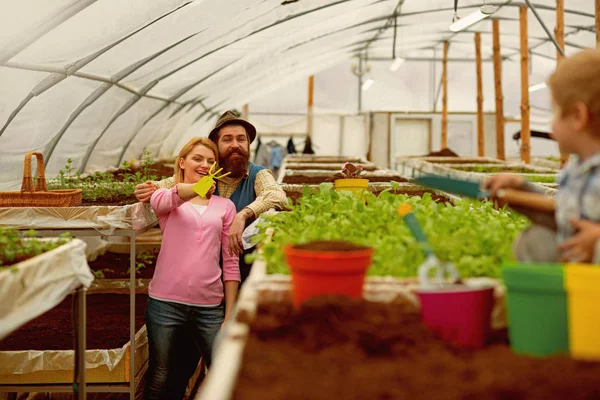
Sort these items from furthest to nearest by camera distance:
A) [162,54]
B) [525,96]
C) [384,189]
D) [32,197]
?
[525,96] < [162,54] < [384,189] < [32,197]

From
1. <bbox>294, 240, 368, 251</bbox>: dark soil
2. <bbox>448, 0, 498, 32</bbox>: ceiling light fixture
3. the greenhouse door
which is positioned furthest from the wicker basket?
the greenhouse door

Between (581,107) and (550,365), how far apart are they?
56 centimetres

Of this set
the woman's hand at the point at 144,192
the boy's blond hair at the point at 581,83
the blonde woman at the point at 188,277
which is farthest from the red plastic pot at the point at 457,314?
the woman's hand at the point at 144,192

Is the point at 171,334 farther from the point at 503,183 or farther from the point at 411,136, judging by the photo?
the point at 411,136

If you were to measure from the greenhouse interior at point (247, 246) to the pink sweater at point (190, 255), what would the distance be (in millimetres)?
11

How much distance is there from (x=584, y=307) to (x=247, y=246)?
200 cm

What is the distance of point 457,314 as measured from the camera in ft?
4.43

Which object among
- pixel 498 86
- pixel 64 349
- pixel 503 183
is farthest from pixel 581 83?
pixel 498 86

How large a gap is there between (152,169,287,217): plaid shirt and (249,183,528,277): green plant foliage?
0.32m

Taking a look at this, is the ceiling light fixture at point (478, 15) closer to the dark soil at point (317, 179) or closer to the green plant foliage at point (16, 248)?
the dark soil at point (317, 179)

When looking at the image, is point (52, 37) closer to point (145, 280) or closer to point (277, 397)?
point (145, 280)

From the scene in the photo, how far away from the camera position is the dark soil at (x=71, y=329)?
12.0ft

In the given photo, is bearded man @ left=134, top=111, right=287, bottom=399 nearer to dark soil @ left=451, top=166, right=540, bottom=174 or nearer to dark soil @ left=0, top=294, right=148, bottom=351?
dark soil @ left=0, top=294, right=148, bottom=351

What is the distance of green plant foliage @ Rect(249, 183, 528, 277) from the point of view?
1.78 m
